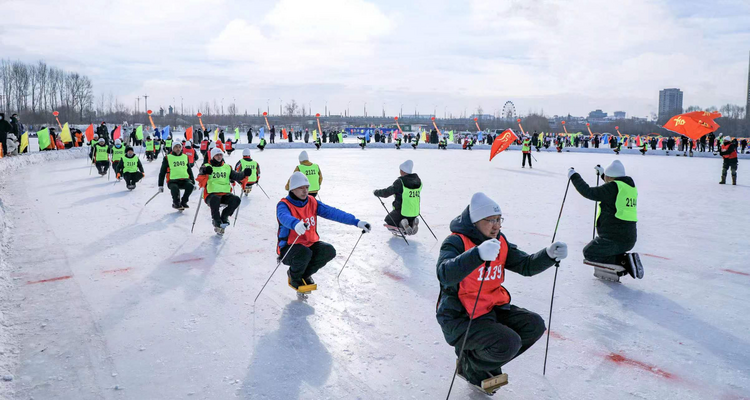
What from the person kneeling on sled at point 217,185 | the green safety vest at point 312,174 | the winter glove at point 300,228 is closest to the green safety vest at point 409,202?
the green safety vest at point 312,174

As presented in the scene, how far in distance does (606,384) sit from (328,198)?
884 centimetres

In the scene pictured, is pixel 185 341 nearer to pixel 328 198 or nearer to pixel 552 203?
pixel 328 198

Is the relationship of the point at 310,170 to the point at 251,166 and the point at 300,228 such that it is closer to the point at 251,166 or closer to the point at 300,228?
the point at 251,166

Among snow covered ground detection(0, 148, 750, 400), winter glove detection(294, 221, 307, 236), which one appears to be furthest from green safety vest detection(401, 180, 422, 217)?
winter glove detection(294, 221, 307, 236)

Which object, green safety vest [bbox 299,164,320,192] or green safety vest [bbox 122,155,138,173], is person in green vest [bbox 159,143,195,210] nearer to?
green safety vest [bbox 299,164,320,192]

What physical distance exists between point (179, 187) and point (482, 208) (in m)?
8.64

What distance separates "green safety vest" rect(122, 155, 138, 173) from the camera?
13.2 metres

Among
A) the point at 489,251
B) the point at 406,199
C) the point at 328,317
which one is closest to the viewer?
the point at 489,251

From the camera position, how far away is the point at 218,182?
8.45 m

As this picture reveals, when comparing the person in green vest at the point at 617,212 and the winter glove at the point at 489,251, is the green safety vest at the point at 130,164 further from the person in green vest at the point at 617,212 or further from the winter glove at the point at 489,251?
the winter glove at the point at 489,251

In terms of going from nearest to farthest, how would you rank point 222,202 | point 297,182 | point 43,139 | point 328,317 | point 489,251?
point 489,251 → point 328,317 → point 297,182 → point 222,202 → point 43,139

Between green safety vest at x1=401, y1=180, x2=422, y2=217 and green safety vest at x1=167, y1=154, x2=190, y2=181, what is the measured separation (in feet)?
16.1

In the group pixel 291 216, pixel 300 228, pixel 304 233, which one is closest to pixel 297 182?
pixel 291 216

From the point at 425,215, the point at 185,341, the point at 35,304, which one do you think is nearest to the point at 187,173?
the point at 425,215
